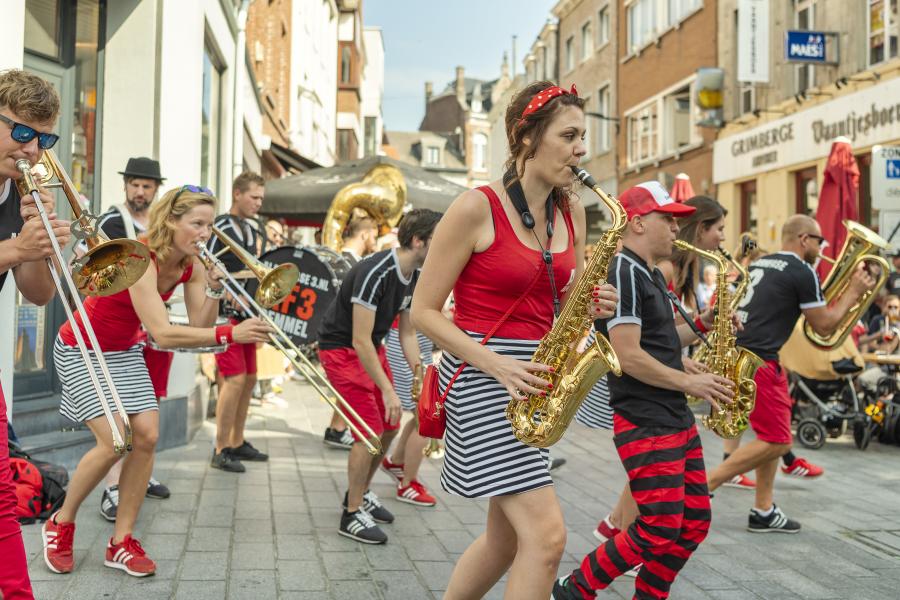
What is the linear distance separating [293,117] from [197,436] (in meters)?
18.0

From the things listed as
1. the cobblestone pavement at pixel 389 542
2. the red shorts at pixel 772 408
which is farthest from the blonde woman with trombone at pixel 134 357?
the red shorts at pixel 772 408

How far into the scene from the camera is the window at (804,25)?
730 inches

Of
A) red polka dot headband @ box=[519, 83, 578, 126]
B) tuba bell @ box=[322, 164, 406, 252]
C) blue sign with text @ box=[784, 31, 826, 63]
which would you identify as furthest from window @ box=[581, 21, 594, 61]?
red polka dot headband @ box=[519, 83, 578, 126]

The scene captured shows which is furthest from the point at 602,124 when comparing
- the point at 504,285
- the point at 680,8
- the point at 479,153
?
the point at 479,153

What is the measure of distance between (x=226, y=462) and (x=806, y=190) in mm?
15037

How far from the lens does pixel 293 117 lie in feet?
83.7

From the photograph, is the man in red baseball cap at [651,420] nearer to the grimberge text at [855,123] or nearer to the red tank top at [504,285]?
the red tank top at [504,285]

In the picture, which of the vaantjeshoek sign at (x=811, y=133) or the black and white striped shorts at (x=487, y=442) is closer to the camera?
the black and white striped shorts at (x=487, y=442)

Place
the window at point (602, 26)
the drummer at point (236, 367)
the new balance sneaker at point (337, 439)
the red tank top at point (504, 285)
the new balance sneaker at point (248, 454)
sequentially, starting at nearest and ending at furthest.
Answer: the red tank top at point (504, 285) < the drummer at point (236, 367) < the new balance sneaker at point (248, 454) < the new balance sneaker at point (337, 439) < the window at point (602, 26)

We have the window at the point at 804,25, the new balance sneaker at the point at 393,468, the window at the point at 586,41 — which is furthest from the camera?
the window at the point at 586,41

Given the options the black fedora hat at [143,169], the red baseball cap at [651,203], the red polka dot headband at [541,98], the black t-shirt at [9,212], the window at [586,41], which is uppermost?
the window at [586,41]

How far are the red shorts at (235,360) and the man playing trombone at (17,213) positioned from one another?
4.35 meters

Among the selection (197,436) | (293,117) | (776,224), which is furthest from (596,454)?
(293,117)

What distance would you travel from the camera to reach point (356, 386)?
18.5 ft
